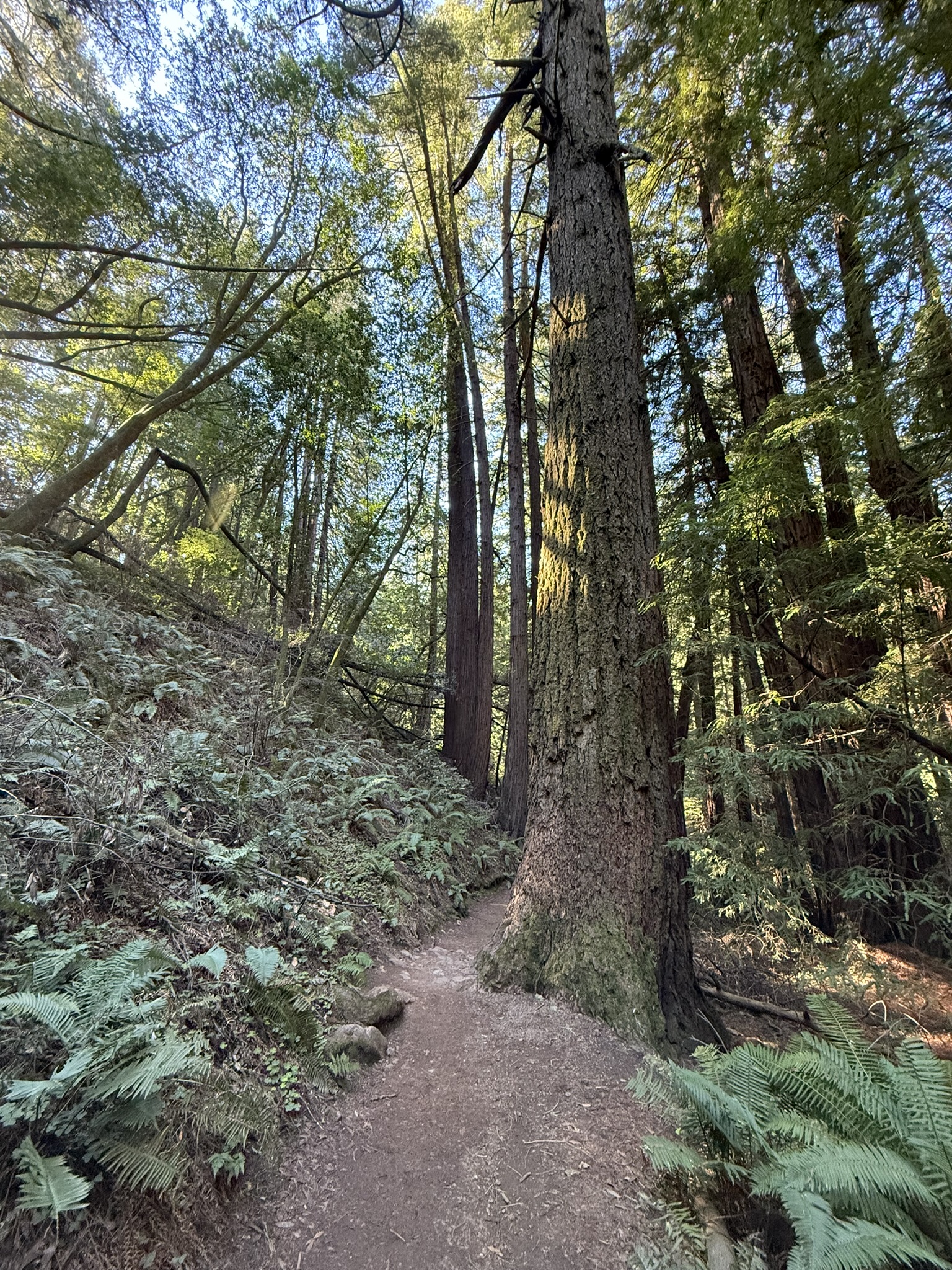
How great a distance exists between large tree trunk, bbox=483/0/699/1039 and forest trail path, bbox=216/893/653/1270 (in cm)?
33

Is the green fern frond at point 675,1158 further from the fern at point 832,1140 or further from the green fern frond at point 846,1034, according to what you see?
the green fern frond at point 846,1034

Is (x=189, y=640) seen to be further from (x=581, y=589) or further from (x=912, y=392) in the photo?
(x=912, y=392)

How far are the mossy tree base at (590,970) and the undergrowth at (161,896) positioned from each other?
839mm

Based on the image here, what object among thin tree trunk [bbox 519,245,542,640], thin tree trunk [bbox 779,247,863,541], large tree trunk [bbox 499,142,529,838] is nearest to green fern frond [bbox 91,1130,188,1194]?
thin tree trunk [bbox 779,247,863,541]

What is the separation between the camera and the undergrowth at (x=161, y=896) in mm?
1400

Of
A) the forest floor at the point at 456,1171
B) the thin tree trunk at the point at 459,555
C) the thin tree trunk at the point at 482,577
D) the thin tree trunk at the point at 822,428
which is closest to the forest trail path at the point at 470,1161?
the forest floor at the point at 456,1171

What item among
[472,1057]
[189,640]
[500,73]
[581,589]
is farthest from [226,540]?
[500,73]

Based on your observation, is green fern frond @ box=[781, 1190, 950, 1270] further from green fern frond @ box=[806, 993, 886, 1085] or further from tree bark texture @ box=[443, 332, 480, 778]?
tree bark texture @ box=[443, 332, 480, 778]

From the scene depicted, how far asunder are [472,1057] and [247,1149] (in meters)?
1.01

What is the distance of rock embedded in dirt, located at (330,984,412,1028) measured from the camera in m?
2.45

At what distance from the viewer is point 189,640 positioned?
590 centimetres

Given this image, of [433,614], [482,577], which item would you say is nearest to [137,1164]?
[482,577]

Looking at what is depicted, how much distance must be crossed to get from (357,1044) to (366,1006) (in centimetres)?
26

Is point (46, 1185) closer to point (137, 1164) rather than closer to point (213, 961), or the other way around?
point (137, 1164)
